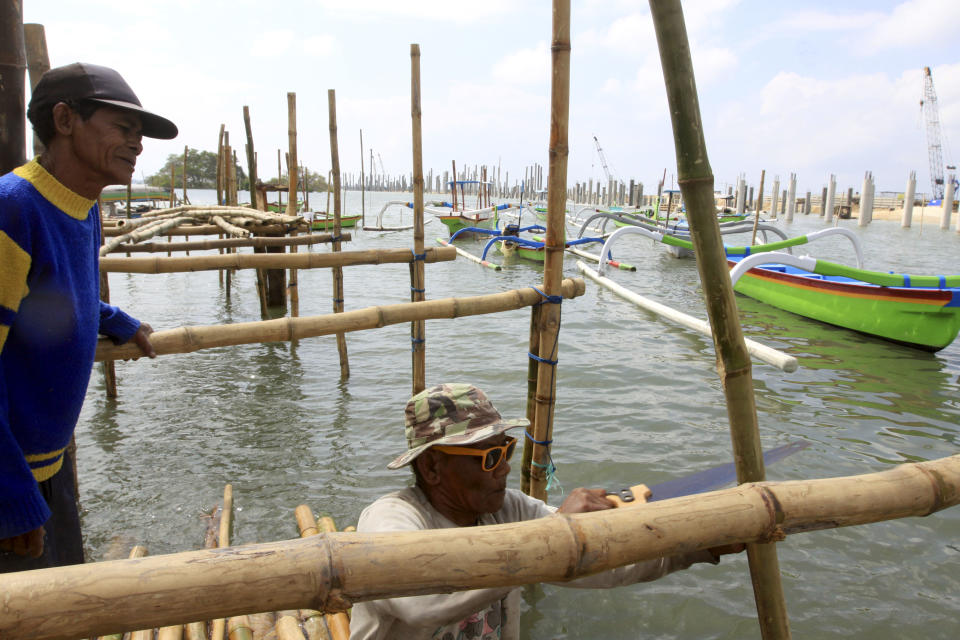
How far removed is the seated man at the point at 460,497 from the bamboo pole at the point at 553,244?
1.17 metres

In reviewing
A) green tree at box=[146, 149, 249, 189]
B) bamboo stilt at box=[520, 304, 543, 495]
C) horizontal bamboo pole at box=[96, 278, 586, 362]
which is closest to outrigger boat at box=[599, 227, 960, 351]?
bamboo stilt at box=[520, 304, 543, 495]

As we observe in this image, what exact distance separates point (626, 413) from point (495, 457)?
486 centimetres

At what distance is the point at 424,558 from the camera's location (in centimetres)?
111

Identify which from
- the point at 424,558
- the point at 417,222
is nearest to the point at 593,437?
the point at 417,222

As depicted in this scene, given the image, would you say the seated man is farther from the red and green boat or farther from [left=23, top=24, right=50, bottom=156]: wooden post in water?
the red and green boat

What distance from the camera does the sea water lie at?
3.60 m

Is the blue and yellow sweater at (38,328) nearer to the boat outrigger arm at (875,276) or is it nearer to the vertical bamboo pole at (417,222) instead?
the vertical bamboo pole at (417,222)

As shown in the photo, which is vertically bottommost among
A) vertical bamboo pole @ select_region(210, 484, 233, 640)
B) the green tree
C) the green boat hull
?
vertical bamboo pole @ select_region(210, 484, 233, 640)

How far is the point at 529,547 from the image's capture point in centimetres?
116

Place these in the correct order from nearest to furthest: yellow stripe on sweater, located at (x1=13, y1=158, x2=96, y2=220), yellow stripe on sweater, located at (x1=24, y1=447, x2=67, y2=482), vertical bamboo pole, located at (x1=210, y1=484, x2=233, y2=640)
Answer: yellow stripe on sweater, located at (x1=13, y1=158, x2=96, y2=220), yellow stripe on sweater, located at (x1=24, y1=447, x2=67, y2=482), vertical bamboo pole, located at (x1=210, y1=484, x2=233, y2=640)

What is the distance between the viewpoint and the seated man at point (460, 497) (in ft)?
5.73

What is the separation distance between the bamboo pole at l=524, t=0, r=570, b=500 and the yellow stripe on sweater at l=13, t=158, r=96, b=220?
1803mm

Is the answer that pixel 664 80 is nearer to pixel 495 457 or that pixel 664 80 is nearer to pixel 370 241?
pixel 495 457

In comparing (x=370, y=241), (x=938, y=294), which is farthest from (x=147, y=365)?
(x=370, y=241)
